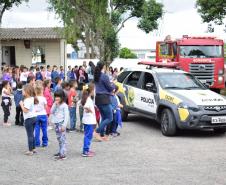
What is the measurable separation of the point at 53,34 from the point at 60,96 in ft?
87.6

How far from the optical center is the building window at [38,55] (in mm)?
36500

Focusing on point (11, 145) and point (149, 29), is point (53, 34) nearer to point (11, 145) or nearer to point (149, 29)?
point (149, 29)

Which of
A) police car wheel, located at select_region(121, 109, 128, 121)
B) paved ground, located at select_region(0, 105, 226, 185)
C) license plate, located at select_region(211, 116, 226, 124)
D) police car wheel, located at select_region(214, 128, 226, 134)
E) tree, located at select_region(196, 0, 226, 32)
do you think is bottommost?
paved ground, located at select_region(0, 105, 226, 185)

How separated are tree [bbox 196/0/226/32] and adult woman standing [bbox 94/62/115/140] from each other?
16.7 m

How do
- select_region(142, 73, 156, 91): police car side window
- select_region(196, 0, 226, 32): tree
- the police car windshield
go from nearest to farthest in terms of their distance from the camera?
the police car windshield < select_region(142, 73, 156, 91): police car side window < select_region(196, 0, 226, 32): tree

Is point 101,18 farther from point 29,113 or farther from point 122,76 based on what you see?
point 29,113

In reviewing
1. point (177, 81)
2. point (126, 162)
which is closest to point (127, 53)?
point (177, 81)

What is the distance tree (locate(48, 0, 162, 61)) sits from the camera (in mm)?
35531

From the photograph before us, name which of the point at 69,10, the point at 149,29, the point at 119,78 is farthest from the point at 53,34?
the point at 119,78

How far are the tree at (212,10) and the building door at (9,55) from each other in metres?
14.5

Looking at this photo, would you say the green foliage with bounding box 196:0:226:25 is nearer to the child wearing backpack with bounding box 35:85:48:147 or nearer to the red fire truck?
the red fire truck

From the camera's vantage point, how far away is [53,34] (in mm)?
35625

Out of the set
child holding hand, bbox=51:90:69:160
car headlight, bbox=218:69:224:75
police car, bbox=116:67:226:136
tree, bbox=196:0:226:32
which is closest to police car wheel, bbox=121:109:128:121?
police car, bbox=116:67:226:136

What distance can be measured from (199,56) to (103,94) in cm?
1255
